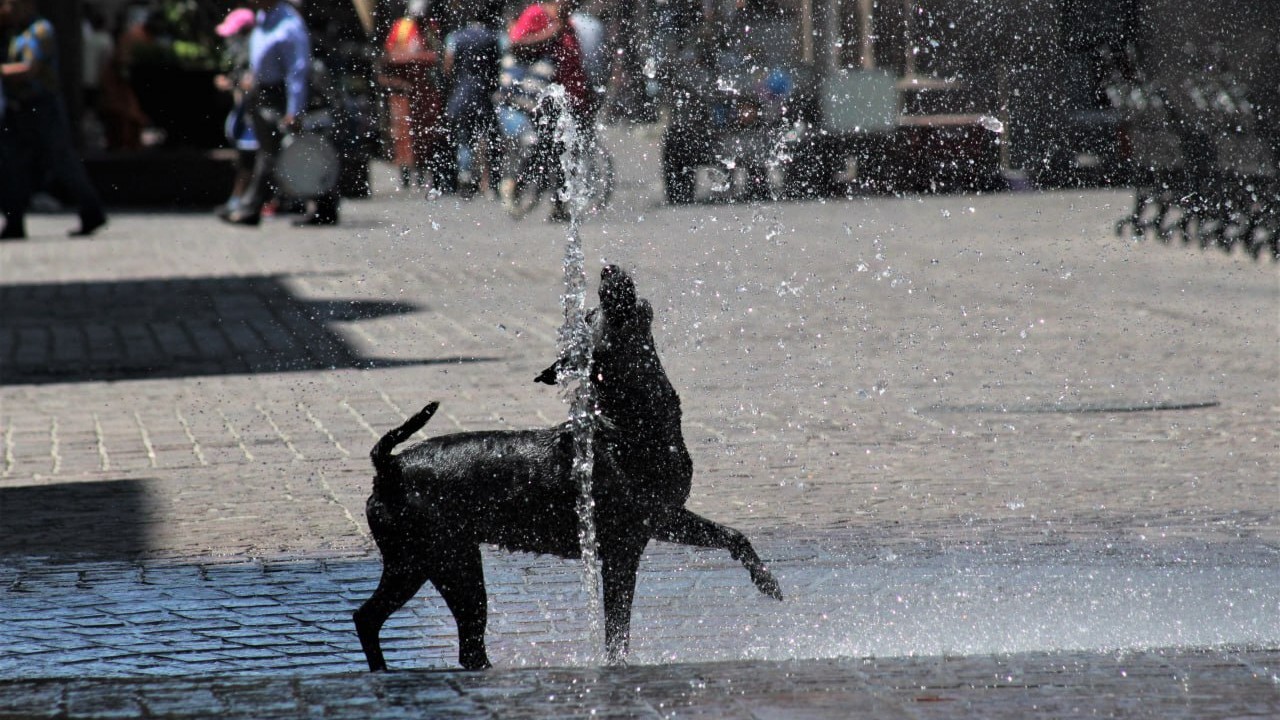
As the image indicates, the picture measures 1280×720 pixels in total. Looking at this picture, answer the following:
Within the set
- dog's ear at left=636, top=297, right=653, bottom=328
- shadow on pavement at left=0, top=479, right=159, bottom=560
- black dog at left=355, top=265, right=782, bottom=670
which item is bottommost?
shadow on pavement at left=0, top=479, right=159, bottom=560

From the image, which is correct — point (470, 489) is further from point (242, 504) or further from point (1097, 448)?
point (1097, 448)

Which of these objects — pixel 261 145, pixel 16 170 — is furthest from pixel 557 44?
Result: pixel 16 170

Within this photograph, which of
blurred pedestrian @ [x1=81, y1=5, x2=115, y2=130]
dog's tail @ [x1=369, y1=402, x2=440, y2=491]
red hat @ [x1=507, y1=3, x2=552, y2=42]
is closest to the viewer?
dog's tail @ [x1=369, y1=402, x2=440, y2=491]

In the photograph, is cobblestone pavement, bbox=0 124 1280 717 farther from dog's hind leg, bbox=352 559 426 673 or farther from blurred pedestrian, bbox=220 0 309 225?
blurred pedestrian, bbox=220 0 309 225

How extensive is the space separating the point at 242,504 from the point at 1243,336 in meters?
6.40

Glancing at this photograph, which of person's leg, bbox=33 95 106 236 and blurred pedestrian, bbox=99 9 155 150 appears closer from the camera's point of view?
person's leg, bbox=33 95 106 236

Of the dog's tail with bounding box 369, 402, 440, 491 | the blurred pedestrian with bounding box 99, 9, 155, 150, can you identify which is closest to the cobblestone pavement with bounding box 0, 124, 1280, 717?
the dog's tail with bounding box 369, 402, 440, 491

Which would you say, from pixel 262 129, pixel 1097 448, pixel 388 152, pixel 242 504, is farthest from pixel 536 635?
pixel 388 152

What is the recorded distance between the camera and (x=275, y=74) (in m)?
18.1

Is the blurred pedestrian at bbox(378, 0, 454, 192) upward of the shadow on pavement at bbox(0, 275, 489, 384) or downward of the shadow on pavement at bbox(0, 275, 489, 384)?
upward

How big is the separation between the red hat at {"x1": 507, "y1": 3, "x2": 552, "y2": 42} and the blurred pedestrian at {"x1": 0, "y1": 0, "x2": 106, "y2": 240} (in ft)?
14.4

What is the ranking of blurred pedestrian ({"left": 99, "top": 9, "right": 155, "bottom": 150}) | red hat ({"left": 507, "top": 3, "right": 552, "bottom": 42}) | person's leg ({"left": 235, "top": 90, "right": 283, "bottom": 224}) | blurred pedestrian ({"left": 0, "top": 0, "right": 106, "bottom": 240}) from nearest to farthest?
blurred pedestrian ({"left": 0, "top": 0, "right": 106, "bottom": 240}) < person's leg ({"left": 235, "top": 90, "right": 283, "bottom": 224}) < red hat ({"left": 507, "top": 3, "right": 552, "bottom": 42}) < blurred pedestrian ({"left": 99, "top": 9, "right": 155, "bottom": 150})

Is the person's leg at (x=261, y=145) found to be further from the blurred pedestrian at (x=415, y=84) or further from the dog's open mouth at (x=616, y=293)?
the dog's open mouth at (x=616, y=293)

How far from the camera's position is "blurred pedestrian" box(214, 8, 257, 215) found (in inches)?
733
